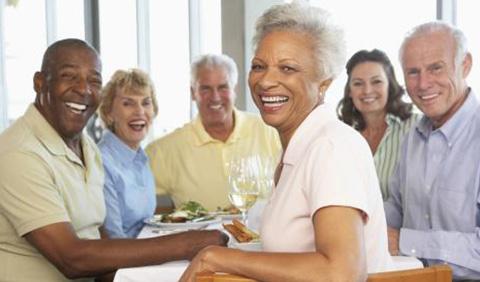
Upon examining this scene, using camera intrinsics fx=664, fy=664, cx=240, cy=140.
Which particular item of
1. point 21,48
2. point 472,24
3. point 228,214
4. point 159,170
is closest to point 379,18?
point 472,24

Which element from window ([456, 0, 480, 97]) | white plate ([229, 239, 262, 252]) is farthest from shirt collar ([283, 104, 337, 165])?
window ([456, 0, 480, 97])

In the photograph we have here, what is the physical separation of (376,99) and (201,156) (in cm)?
95

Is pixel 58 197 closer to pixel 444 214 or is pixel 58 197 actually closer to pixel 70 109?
pixel 70 109

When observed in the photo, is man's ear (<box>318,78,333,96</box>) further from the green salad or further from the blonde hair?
the blonde hair

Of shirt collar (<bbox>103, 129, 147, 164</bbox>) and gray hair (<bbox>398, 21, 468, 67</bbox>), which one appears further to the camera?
shirt collar (<bbox>103, 129, 147, 164</bbox>)

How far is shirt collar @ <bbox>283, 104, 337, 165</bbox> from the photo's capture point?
1.40m

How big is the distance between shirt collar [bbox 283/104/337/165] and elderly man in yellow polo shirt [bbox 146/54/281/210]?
190 cm

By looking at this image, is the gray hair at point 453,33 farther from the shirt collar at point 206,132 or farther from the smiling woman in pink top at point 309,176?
the shirt collar at point 206,132

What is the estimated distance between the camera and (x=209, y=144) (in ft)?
11.2

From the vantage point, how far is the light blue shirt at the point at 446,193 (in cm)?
201

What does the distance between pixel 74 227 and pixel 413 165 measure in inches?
45.3

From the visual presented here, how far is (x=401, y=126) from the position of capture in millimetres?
3383

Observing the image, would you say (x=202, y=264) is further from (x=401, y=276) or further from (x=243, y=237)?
(x=243, y=237)

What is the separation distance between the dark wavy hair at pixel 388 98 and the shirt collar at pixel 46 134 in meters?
1.86
